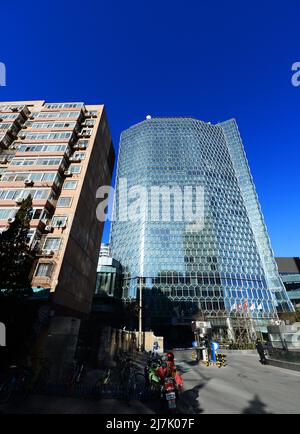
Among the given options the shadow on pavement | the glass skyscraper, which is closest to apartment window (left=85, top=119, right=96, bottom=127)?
the glass skyscraper

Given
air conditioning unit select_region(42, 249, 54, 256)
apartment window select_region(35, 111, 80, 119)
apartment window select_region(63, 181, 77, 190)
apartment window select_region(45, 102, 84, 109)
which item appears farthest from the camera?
apartment window select_region(45, 102, 84, 109)

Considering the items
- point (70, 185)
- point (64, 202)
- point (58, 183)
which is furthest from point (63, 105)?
point (64, 202)

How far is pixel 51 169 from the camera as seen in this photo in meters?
27.9

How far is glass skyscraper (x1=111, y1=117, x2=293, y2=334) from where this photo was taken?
60.9m

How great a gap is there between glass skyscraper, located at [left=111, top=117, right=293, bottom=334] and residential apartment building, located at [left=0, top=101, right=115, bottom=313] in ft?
76.6

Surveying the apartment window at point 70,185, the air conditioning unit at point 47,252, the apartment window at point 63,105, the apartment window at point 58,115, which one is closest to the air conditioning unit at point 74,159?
Result: the apartment window at point 70,185

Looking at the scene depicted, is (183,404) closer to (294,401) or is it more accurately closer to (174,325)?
(294,401)

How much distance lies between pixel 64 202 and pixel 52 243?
561 centimetres

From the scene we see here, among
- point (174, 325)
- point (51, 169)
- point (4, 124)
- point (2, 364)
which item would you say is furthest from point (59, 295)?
point (174, 325)

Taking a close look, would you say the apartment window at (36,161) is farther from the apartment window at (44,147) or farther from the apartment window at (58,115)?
the apartment window at (58,115)

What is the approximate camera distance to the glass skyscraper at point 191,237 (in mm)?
60875

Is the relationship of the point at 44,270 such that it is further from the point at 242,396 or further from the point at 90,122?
the point at 90,122

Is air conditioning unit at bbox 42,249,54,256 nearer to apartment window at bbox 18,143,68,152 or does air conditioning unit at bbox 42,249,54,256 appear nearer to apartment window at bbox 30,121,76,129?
apartment window at bbox 18,143,68,152
